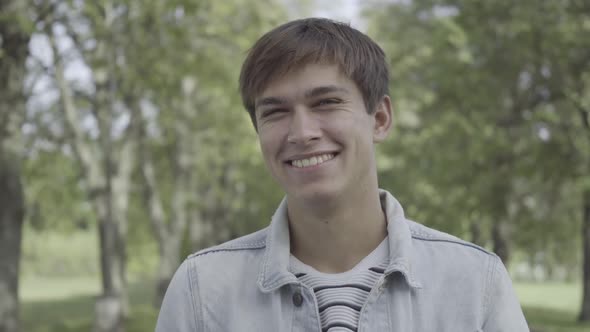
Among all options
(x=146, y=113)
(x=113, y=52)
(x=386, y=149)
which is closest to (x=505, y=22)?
(x=386, y=149)

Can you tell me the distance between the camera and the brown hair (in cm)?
239

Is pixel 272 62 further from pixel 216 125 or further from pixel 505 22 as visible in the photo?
pixel 216 125

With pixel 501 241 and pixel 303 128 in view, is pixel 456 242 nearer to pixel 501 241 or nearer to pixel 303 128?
pixel 303 128

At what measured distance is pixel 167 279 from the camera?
850 inches

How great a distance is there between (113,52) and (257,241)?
1148 centimetres

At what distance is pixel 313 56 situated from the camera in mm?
2391

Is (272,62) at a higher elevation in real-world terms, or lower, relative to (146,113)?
lower

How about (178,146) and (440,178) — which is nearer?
(440,178)

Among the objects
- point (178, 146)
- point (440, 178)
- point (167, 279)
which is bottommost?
point (167, 279)

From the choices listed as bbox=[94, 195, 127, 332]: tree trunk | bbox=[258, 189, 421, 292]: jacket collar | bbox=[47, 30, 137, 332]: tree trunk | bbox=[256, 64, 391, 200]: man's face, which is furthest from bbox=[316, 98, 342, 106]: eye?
bbox=[94, 195, 127, 332]: tree trunk

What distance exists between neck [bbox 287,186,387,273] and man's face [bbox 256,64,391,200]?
5 centimetres

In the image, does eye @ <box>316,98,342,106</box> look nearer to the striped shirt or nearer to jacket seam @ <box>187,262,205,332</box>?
the striped shirt

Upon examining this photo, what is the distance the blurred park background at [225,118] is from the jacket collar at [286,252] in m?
6.95

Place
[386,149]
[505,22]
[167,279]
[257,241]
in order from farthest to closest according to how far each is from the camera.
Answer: [167,279]
[386,149]
[505,22]
[257,241]
